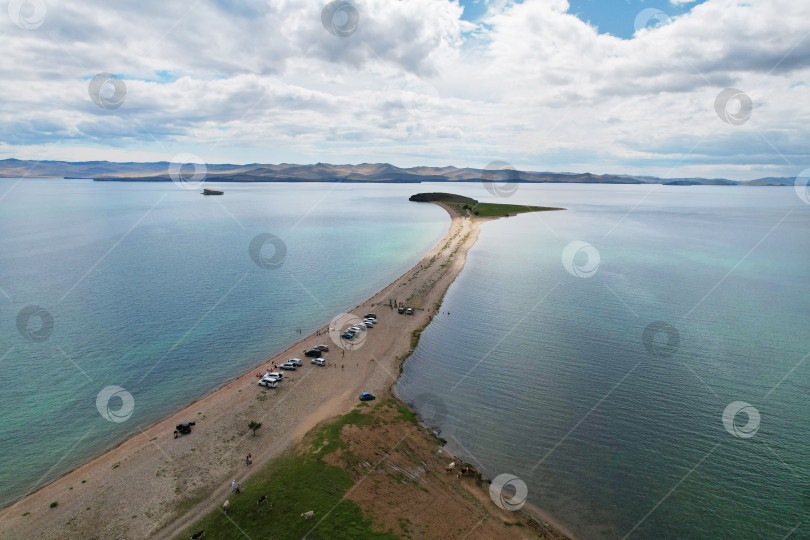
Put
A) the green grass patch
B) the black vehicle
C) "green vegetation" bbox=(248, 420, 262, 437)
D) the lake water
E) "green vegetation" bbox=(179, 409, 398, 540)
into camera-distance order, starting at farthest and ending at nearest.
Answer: the green grass patch → "green vegetation" bbox=(248, 420, 262, 437) → the black vehicle → the lake water → "green vegetation" bbox=(179, 409, 398, 540)

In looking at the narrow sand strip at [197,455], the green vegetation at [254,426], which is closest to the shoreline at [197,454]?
the narrow sand strip at [197,455]

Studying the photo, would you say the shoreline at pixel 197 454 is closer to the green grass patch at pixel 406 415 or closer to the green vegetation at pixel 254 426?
the green vegetation at pixel 254 426

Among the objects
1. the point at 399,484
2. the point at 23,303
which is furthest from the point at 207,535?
the point at 23,303

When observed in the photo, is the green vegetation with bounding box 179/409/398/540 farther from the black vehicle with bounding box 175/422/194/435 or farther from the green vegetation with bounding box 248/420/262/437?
the black vehicle with bounding box 175/422/194/435

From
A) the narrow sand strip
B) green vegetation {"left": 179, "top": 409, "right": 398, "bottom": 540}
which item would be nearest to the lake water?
the narrow sand strip

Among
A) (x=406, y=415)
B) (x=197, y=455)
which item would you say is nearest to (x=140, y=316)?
(x=197, y=455)

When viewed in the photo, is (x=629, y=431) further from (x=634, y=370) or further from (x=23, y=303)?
(x=23, y=303)
